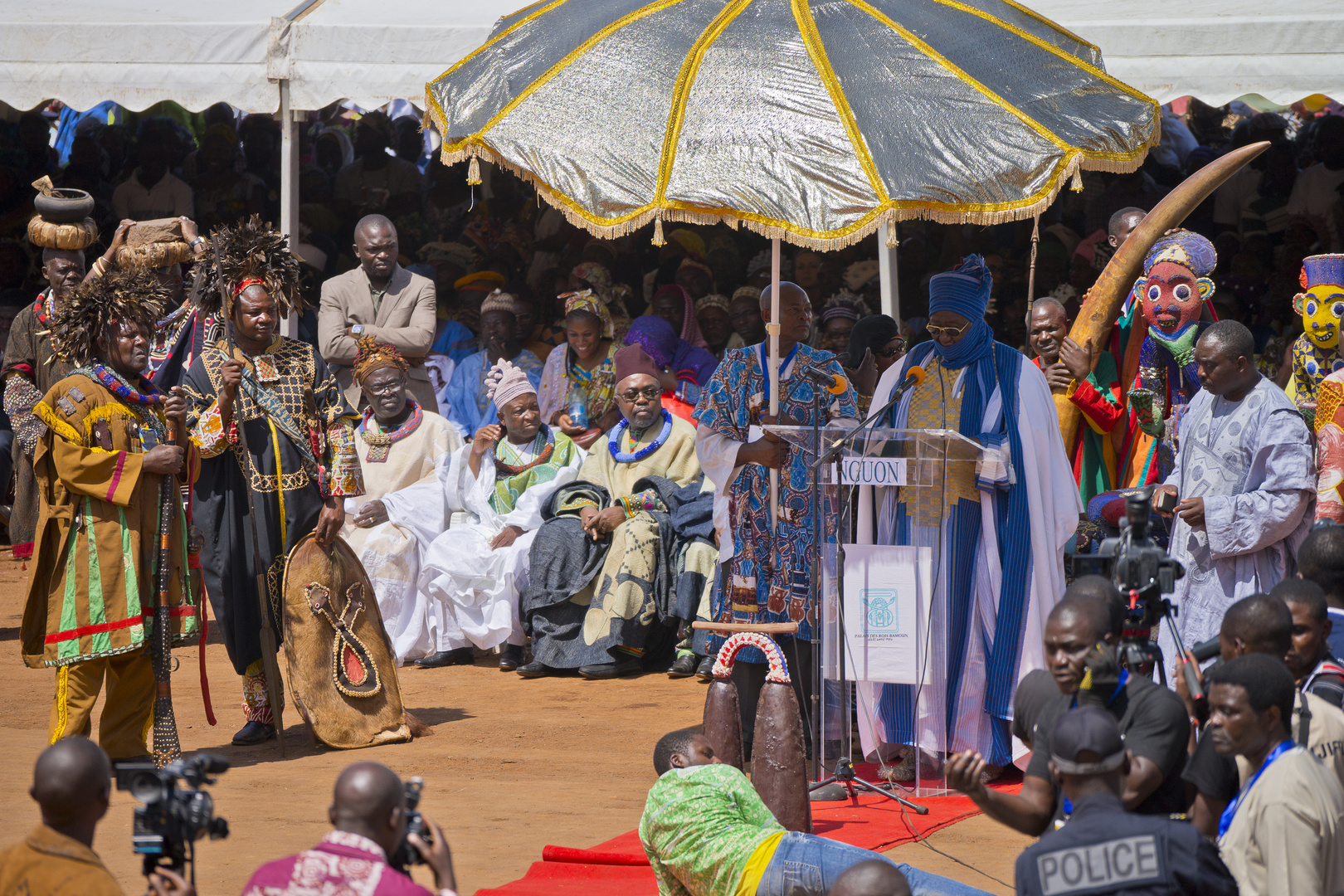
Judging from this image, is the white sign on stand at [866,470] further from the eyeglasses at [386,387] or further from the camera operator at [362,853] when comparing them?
the eyeglasses at [386,387]

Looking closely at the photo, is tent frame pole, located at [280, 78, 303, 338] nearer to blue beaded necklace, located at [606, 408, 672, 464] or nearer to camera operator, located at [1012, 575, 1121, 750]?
blue beaded necklace, located at [606, 408, 672, 464]

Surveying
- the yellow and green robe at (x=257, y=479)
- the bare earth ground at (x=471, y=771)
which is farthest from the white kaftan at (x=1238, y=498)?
the yellow and green robe at (x=257, y=479)

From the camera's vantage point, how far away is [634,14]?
6664 millimetres

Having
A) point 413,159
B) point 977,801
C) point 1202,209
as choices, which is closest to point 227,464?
point 977,801

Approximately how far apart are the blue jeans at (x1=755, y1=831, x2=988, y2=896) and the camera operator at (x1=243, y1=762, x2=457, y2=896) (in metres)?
1.55

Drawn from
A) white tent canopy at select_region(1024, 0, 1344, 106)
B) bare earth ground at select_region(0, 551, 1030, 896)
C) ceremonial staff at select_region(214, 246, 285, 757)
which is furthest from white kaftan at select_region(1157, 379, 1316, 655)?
ceremonial staff at select_region(214, 246, 285, 757)

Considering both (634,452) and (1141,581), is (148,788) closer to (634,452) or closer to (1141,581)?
(1141,581)

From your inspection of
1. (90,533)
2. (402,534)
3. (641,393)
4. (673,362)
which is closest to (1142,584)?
(90,533)

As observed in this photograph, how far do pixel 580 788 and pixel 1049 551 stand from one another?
2426 mm

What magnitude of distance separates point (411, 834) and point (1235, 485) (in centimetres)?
417

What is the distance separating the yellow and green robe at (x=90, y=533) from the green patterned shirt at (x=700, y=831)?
3.12 m

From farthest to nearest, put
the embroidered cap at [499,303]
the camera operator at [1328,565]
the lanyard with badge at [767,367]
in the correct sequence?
the embroidered cap at [499,303] → the lanyard with badge at [767,367] → the camera operator at [1328,565]

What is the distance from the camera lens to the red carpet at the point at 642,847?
5254 millimetres

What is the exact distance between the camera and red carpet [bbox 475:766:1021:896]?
17.2 feet
